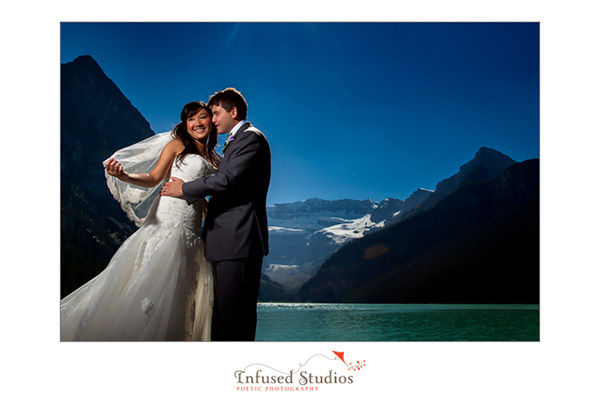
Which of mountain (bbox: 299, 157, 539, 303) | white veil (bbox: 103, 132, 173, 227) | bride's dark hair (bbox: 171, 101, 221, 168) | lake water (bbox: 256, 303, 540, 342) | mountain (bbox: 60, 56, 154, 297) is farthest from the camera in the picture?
mountain (bbox: 299, 157, 539, 303)

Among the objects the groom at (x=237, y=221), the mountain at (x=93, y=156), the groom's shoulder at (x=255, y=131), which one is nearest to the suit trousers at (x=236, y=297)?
the groom at (x=237, y=221)

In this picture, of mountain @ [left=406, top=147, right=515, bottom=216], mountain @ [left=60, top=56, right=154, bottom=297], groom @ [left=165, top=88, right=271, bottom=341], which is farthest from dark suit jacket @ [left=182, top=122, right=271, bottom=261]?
mountain @ [left=406, top=147, right=515, bottom=216]

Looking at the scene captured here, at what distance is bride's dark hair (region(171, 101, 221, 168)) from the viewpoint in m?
3.78

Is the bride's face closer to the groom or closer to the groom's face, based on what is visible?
the groom's face

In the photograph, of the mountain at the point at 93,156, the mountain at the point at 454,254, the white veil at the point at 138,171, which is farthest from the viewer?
the mountain at the point at 454,254

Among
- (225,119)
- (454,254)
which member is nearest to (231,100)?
(225,119)

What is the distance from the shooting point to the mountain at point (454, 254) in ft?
212

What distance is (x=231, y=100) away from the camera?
140 inches

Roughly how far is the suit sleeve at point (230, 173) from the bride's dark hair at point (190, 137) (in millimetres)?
492

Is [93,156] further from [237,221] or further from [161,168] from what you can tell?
[237,221]

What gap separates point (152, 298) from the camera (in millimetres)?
3508

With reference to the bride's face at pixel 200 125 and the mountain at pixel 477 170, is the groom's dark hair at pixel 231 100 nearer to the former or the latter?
the bride's face at pixel 200 125

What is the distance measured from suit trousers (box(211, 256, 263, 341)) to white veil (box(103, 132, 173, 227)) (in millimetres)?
1088
